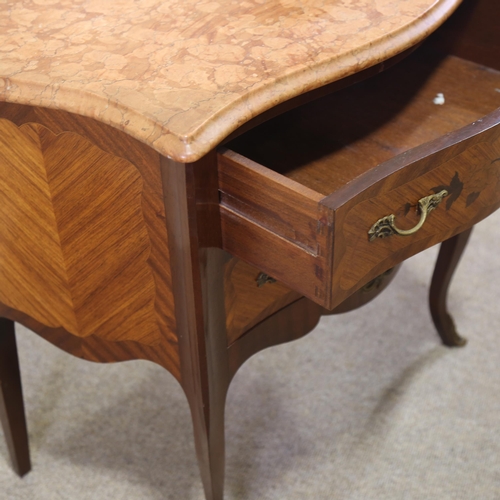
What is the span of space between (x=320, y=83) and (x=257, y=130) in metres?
0.20

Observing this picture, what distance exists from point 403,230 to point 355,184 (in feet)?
0.36

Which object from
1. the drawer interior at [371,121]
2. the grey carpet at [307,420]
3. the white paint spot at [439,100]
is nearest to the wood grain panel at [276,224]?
the drawer interior at [371,121]

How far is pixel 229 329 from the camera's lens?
80cm

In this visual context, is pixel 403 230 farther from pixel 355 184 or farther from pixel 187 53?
pixel 187 53

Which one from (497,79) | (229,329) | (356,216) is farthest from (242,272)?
(497,79)

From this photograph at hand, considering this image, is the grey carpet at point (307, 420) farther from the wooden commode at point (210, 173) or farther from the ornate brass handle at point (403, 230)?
the ornate brass handle at point (403, 230)

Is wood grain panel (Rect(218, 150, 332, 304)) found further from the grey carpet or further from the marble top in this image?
the grey carpet

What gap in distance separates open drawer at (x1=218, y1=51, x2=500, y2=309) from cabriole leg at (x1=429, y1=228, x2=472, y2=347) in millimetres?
320

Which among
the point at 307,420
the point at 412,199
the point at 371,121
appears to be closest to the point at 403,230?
the point at 412,199

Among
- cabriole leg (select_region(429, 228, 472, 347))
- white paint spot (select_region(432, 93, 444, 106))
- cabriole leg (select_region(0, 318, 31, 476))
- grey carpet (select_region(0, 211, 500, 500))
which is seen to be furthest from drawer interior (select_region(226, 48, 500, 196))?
grey carpet (select_region(0, 211, 500, 500))

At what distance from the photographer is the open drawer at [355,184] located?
24.4 inches

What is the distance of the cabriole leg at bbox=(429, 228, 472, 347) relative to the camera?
1.20 m

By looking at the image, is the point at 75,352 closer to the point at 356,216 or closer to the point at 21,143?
the point at 21,143

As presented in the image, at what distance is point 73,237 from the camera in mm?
748
